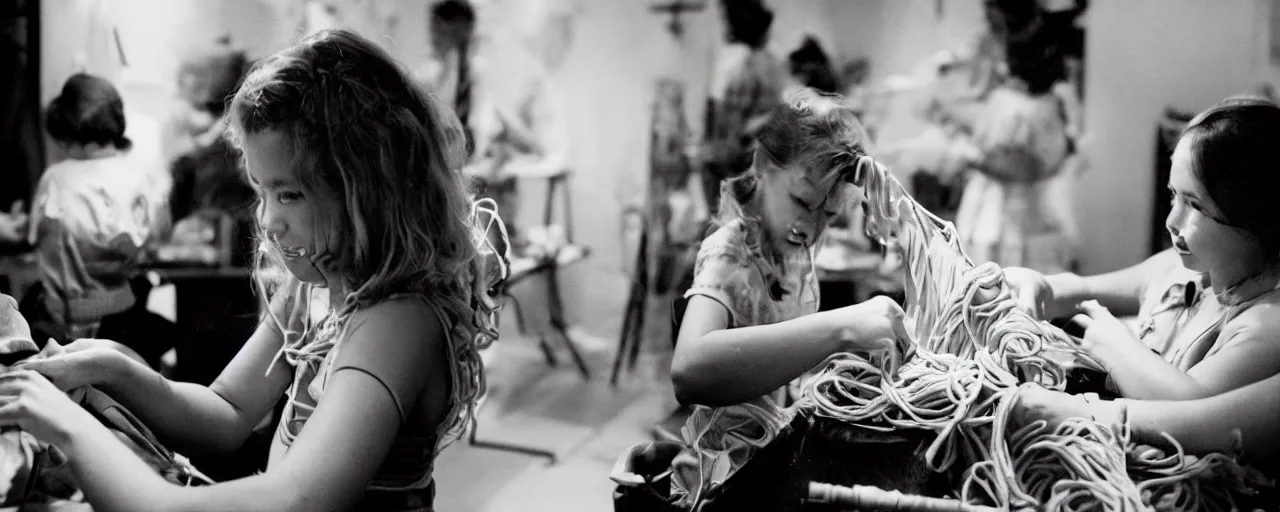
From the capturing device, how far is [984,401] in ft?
3.80

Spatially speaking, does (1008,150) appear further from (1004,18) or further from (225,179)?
(225,179)

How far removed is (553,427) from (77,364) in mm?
1667

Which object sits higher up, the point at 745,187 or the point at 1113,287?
the point at 745,187

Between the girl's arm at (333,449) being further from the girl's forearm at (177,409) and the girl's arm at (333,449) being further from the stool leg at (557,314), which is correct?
the stool leg at (557,314)

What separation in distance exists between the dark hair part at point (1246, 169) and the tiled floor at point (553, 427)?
101 cm

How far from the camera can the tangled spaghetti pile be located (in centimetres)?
108

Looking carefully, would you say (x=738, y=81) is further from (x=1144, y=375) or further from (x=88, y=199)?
(x=1144, y=375)

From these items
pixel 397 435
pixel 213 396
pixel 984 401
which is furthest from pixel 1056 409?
pixel 213 396

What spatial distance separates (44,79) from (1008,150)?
7.56 ft

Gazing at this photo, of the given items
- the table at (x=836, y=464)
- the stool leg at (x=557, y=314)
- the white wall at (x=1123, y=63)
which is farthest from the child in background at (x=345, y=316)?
the stool leg at (x=557, y=314)

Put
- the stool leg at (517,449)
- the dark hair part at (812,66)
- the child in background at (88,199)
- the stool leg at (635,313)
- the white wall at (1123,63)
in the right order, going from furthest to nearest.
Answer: the stool leg at (635,313)
the dark hair part at (812,66)
the stool leg at (517,449)
the child in background at (88,199)
the white wall at (1123,63)

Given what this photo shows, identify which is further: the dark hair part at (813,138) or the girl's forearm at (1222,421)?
the dark hair part at (813,138)

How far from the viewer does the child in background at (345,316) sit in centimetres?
102

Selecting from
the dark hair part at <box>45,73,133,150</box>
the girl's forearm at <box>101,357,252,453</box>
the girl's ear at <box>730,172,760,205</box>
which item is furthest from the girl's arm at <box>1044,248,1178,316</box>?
the dark hair part at <box>45,73,133,150</box>
